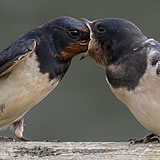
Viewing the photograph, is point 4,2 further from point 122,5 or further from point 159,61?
point 159,61

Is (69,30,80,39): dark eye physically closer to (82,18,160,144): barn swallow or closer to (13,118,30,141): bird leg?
(82,18,160,144): barn swallow

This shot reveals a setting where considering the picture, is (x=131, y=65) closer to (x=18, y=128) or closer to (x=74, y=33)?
(x=74, y=33)

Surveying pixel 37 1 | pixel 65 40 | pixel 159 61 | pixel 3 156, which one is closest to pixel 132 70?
pixel 159 61

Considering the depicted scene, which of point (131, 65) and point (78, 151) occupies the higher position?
point (131, 65)

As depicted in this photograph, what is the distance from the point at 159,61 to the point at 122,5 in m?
3.02

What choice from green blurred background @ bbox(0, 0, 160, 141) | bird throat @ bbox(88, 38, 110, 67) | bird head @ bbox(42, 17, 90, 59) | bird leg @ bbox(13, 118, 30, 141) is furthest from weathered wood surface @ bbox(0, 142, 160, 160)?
green blurred background @ bbox(0, 0, 160, 141)

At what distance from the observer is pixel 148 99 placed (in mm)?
2676

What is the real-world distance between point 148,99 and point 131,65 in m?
0.14

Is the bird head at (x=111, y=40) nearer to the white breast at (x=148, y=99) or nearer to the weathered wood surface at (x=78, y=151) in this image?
the white breast at (x=148, y=99)

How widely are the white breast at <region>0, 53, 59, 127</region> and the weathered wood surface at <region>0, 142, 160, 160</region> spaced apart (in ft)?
1.44

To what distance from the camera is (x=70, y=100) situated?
552 cm

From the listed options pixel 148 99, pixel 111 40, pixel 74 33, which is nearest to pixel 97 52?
pixel 111 40

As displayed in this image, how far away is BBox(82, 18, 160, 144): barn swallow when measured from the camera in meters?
2.68

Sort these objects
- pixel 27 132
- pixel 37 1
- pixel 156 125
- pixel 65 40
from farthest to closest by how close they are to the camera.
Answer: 1. pixel 37 1
2. pixel 27 132
3. pixel 65 40
4. pixel 156 125
